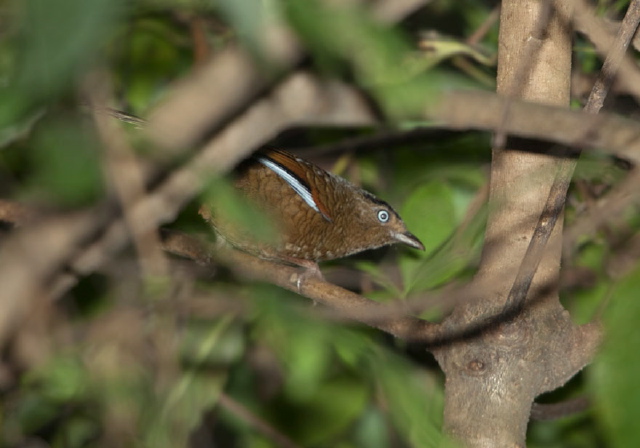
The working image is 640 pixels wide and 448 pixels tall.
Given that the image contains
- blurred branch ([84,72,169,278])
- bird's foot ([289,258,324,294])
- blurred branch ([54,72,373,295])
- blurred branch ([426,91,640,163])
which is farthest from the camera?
bird's foot ([289,258,324,294])

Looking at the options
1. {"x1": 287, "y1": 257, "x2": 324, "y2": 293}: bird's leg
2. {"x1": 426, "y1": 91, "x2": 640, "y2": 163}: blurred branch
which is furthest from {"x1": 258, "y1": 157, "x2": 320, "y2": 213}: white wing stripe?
{"x1": 426, "y1": 91, "x2": 640, "y2": 163}: blurred branch

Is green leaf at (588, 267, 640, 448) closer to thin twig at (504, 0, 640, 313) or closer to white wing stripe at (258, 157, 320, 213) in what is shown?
thin twig at (504, 0, 640, 313)

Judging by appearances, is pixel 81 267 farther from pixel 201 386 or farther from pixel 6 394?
pixel 6 394

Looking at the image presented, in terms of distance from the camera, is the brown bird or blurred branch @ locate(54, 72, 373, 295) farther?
the brown bird

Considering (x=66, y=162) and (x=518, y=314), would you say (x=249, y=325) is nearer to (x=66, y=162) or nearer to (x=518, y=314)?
(x=518, y=314)

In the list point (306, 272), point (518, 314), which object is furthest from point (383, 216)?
point (518, 314)

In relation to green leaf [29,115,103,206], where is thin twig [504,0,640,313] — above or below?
below

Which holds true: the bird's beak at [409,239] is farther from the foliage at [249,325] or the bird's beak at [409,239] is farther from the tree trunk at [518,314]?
the tree trunk at [518,314]
